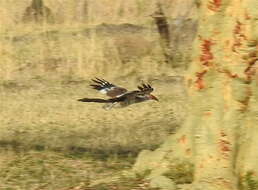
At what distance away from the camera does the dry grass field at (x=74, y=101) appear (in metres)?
7.50

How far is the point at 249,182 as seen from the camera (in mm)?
5410

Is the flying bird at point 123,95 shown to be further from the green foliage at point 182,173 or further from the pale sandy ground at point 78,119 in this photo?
the green foliage at point 182,173

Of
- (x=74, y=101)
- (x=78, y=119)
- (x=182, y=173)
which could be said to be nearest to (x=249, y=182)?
(x=182, y=173)

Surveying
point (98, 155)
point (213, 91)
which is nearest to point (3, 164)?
point (98, 155)

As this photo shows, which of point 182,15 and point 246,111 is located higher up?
point 182,15

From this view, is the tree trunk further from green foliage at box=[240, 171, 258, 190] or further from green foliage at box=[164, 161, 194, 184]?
green foliage at box=[164, 161, 194, 184]

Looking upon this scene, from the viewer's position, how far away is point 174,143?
5848 mm

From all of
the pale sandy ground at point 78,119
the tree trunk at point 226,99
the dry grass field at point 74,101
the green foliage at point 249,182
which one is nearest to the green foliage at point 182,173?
the tree trunk at point 226,99

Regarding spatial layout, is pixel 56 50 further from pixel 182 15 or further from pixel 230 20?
pixel 230 20

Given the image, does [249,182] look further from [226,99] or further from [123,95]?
[123,95]

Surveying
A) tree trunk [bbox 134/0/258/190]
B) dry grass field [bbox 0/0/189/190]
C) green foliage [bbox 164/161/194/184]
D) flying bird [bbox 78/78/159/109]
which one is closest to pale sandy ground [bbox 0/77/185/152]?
dry grass field [bbox 0/0/189/190]

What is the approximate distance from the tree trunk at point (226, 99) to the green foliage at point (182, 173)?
0.15 metres

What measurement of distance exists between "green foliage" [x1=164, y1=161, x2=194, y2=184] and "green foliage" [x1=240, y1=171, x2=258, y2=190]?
0.42 meters

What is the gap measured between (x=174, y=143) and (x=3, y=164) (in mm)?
2370
